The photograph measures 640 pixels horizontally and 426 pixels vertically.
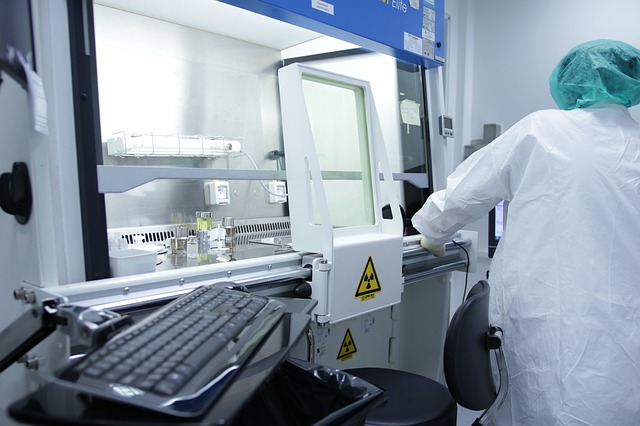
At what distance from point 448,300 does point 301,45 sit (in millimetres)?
1261

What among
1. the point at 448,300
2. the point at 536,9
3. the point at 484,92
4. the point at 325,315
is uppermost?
the point at 536,9

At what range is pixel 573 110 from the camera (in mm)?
1278

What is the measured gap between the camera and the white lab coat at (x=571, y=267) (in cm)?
113

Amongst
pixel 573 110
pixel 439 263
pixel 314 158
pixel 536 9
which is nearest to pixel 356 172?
pixel 314 158

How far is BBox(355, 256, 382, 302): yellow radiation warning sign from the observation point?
116 cm

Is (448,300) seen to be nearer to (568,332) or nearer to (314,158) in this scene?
(568,332)

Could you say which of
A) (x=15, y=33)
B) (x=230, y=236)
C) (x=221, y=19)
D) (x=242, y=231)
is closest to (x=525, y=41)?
(x=221, y=19)

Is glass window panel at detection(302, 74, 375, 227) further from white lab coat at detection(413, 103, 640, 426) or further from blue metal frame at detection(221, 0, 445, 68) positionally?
white lab coat at detection(413, 103, 640, 426)

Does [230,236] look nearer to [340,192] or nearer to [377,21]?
[340,192]

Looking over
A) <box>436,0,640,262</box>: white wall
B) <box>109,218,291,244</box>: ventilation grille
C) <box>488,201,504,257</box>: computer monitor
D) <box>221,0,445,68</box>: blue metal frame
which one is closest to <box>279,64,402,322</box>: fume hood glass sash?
<box>221,0,445,68</box>: blue metal frame

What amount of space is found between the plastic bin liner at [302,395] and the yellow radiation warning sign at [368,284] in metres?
0.27

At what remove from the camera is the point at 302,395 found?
0.95m

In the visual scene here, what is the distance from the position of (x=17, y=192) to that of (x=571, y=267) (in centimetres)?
132

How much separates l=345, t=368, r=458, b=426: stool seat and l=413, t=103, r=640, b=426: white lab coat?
0.84ft
